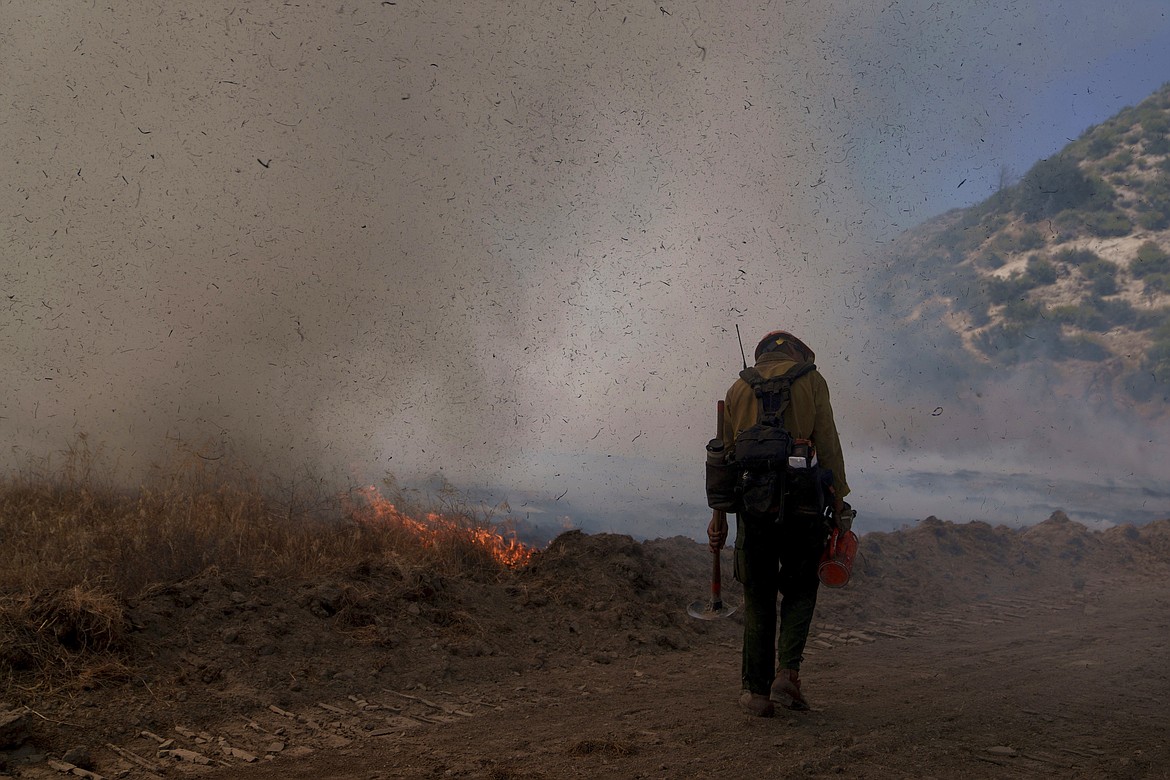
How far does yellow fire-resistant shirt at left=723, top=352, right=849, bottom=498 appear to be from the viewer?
4.45 m

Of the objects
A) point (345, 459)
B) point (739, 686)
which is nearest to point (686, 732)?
point (739, 686)

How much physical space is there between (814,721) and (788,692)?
0.63ft

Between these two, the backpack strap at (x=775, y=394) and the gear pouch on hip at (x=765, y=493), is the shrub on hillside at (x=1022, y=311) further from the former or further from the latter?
the gear pouch on hip at (x=765, y=493)

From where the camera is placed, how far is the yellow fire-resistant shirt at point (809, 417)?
4453 mm

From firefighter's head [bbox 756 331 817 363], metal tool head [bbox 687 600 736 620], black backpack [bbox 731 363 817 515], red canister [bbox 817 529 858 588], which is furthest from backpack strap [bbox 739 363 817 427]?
metal tool head [bbox 687 600 736 620]

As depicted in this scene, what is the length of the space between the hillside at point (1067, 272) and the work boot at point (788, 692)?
29.3 m

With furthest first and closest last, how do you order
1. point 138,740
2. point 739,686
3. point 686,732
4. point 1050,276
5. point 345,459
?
point 1050,276, point 345,459, point 739,686, point 686,732, point 138,740

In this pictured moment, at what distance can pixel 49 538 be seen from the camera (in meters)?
6.63

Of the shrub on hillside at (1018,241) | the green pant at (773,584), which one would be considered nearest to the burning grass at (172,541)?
the green pant at (773,584)

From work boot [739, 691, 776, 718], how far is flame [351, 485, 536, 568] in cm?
356

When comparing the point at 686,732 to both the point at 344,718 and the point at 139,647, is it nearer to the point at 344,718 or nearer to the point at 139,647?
the point at 344,718

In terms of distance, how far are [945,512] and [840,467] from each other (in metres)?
17.0

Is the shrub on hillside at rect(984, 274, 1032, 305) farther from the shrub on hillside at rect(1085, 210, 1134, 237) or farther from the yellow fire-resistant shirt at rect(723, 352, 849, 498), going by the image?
the yellow fire-resistant shirt at rect(723, 352, 849, 498)

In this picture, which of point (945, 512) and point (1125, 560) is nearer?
point (1125, 560)
